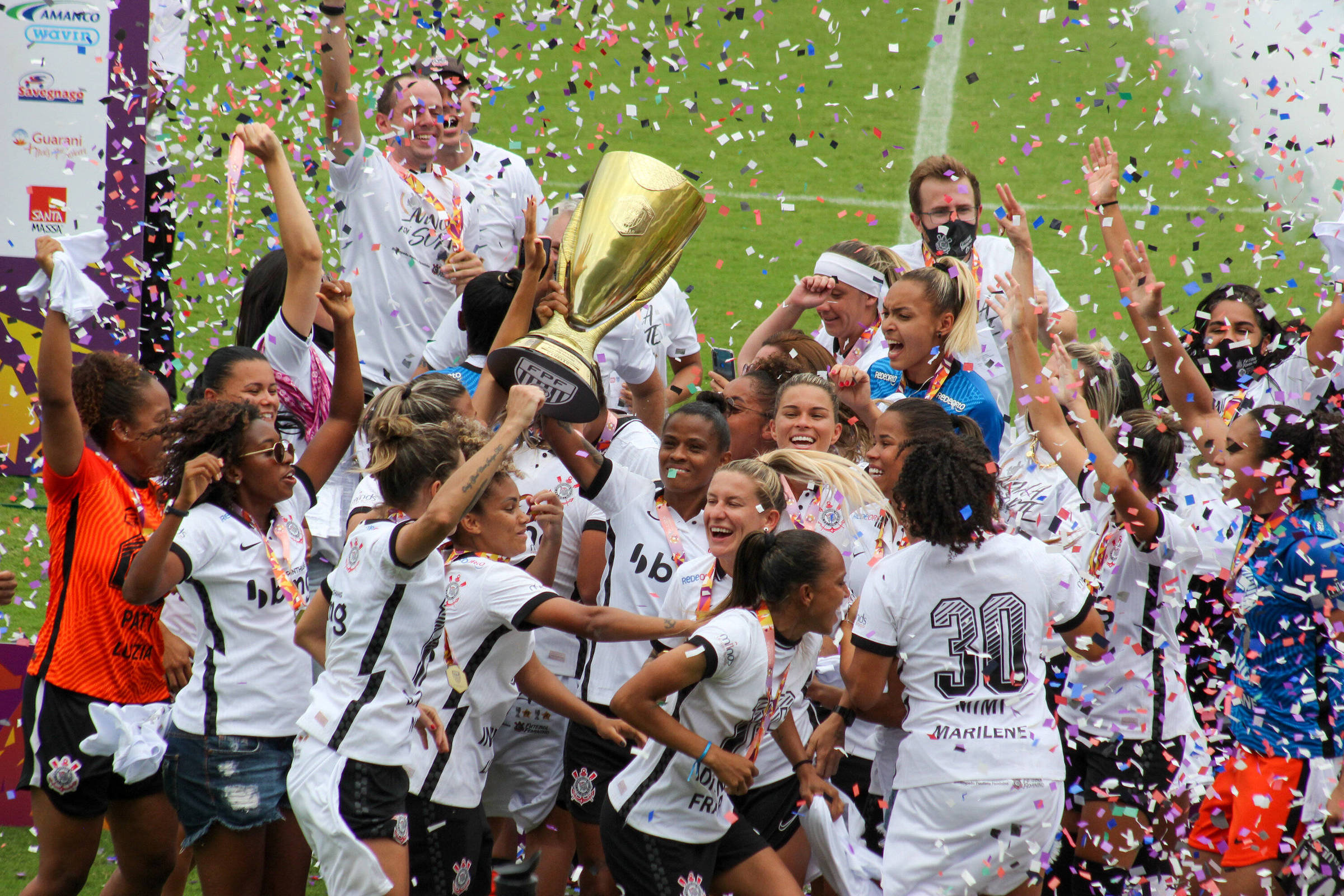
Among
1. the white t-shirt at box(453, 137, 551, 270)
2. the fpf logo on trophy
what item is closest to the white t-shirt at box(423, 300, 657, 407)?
the white t-shirt at box(453, 137, 551, 270)

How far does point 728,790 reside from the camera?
10.9 ft

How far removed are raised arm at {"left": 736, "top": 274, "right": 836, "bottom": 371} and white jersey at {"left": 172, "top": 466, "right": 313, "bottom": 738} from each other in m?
2.24

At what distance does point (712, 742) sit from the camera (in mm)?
3303

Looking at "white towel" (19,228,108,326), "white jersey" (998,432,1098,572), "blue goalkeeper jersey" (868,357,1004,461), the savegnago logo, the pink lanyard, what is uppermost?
the savegnago logo

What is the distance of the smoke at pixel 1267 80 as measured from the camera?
1070 centimetres

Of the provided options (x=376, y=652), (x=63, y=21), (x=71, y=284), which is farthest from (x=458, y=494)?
(x=63, y=21)

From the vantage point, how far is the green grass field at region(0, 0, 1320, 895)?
9906 mm

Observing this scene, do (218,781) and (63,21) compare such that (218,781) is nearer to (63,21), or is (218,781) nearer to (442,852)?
(442,852)

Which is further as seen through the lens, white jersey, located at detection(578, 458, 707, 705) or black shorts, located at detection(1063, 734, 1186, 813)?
white jersey, located at detection(578, 458, 707, 705)

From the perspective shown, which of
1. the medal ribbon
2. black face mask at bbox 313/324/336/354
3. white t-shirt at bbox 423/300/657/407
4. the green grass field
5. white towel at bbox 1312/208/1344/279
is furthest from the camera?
the green grass field

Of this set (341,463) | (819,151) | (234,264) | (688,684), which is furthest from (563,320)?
(819,151)

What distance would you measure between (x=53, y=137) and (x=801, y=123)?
272 inches

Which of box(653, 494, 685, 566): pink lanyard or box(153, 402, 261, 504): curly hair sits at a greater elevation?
box(153, 402, 261, 504): curly hair

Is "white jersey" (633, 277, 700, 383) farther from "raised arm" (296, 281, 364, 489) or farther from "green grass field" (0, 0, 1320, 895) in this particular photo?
"green grass field" (0, 0, 1320, 895)
